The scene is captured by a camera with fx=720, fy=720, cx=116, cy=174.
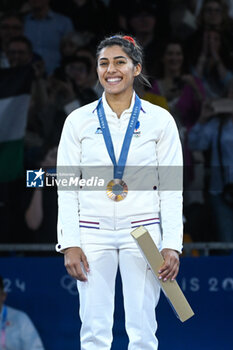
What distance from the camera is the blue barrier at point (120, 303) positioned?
4895 mm

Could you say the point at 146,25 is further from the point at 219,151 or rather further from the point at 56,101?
the point at 219,151

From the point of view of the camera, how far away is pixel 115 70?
3.45 m

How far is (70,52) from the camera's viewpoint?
6203mm

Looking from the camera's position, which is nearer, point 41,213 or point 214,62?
point 41,213

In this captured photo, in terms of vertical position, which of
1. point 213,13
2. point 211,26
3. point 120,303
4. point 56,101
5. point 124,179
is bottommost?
point 120,303

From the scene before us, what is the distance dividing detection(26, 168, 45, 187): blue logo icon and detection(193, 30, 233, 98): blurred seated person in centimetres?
246

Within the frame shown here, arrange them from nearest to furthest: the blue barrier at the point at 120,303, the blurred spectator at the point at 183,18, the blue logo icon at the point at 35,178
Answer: the blue logo icon at the point at 35,178 → the blue barrier at the point at 120,303 → the blurred spectator at the point at 183,18

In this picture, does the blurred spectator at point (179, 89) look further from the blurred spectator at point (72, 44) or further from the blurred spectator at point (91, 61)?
the blurred spectator at point (72, 44)

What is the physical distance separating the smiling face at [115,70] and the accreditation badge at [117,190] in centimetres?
45

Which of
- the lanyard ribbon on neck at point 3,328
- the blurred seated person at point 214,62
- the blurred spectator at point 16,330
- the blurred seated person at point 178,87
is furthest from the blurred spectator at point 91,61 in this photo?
the lanyard ribbon on neck at point 3,328

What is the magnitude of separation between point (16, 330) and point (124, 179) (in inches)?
83.7

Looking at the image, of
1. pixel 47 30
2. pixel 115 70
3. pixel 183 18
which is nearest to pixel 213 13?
pixel 183 18

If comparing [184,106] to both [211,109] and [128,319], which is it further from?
[128,319]

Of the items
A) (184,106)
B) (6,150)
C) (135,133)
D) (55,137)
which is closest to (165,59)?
(184,106)
